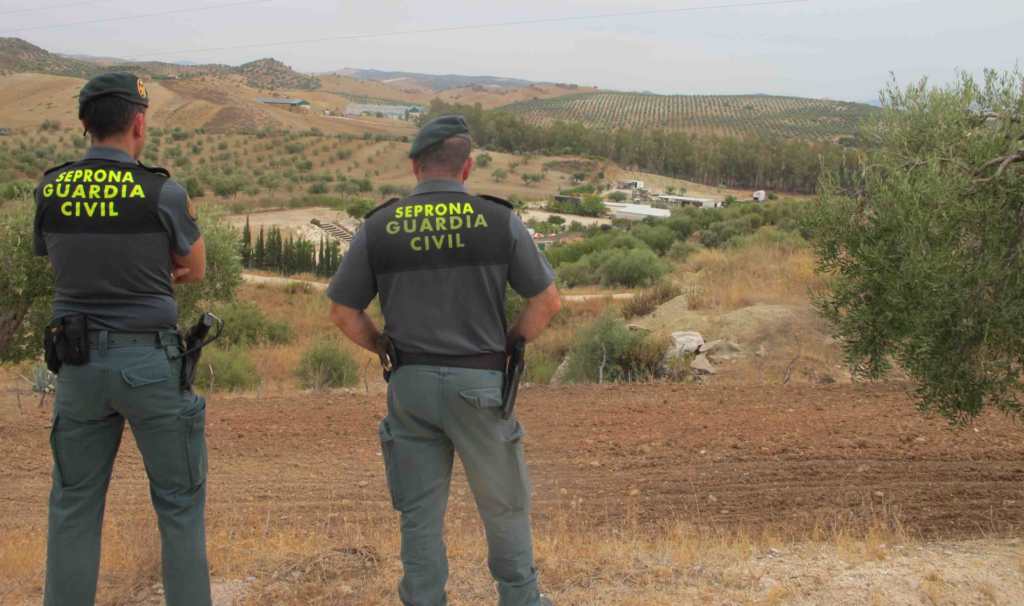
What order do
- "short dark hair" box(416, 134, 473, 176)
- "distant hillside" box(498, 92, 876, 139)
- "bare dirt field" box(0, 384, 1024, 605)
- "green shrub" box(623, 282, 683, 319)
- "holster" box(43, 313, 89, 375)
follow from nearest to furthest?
1. "holster" box(43, 313, 89, 375)
2. "short dark hair" box(416, 134, 473, 176)
3. "bare dirt field" box(0, 384, 1024, 605)
4. "green shrub" box(623, 282, 683, 319)
5. "distant hillside" box(498, 92, 876, 139)

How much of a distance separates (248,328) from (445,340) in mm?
18679

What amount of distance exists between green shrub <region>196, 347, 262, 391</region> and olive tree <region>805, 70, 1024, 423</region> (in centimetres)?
1092

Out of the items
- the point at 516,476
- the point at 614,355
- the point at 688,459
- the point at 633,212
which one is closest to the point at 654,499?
the point at 688,459

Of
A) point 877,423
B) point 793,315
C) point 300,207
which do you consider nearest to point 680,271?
point 793,315

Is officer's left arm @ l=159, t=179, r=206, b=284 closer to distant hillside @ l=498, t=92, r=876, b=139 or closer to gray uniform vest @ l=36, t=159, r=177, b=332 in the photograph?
gray uniform vest @ l=36, t=159, r=177, b=332

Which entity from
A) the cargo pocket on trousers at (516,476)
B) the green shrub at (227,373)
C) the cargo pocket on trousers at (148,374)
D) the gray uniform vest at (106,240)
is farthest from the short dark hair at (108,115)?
the green shrub at (227,373)

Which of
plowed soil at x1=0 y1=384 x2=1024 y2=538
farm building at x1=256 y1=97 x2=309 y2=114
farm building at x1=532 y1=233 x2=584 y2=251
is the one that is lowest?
farm building at x1=532 y1=233 x2=584 y2=251

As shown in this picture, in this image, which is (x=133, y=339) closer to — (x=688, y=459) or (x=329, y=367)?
(x=688, y=459)

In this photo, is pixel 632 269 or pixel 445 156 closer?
pixel 445 156

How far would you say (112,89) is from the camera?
2.68m

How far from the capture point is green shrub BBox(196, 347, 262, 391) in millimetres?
12930

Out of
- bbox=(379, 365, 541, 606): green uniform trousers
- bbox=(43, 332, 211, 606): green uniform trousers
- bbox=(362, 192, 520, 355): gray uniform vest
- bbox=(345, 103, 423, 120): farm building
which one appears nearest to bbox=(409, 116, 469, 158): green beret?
bbox=(362, 192, 520, 355): gray uniform vest

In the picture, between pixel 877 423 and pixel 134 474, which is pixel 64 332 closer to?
pixel 134 474

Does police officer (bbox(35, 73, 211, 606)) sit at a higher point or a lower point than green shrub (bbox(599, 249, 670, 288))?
higher
